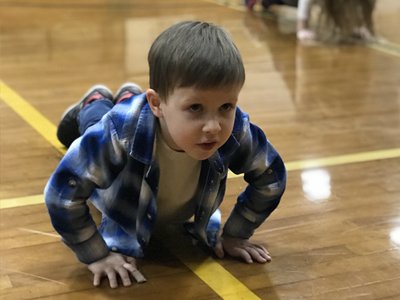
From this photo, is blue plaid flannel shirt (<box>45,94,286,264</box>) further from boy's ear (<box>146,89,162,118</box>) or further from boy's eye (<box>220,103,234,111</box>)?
boy's eye (<box>220,103,234,111</box>)

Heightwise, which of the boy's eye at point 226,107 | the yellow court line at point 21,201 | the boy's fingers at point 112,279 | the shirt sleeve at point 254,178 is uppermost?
the boy's eye at point 226,107

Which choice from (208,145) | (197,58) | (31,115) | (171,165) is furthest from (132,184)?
(31,115)

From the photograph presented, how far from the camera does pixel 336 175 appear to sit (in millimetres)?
2002

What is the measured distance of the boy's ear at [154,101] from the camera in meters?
1.33

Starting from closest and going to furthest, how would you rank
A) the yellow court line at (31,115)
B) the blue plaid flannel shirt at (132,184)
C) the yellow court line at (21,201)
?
1. the blue plaid flannel shirt at (132,184)
2. the yellow court line at (21,201)
3. the yellow court line at (31,115)

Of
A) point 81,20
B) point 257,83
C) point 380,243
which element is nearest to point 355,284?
point 380,243

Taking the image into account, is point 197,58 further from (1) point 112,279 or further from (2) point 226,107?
(1) point 112,279

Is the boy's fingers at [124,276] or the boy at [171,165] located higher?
the boy at [171,165]

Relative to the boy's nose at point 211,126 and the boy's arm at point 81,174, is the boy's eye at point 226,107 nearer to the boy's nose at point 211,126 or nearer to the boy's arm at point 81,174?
the boy's nose at point 211,126

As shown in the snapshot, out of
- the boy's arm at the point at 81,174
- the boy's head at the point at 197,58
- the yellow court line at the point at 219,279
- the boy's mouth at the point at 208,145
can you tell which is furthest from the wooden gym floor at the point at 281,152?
the boy's head at the point at 197,58

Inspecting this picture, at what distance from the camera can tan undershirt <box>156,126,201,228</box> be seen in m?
1.42

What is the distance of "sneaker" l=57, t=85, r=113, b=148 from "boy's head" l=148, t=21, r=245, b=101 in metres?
0.63

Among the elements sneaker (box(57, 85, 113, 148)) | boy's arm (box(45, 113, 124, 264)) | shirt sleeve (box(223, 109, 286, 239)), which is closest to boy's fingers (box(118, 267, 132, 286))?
boy's arm (box(45, 113, 124, 264))

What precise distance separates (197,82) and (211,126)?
3.1 inches
